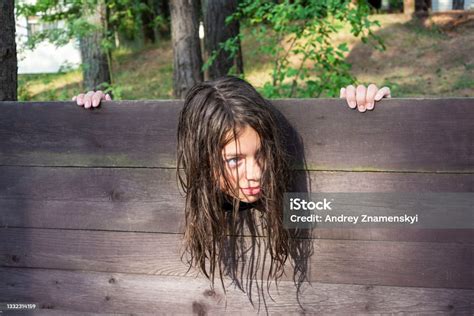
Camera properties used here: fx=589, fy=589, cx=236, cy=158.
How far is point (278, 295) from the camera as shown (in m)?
2.40

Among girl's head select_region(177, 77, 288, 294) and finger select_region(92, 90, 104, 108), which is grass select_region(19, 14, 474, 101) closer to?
finger select_region(92, 90, 104, 108)

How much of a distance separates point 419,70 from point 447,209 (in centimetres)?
900

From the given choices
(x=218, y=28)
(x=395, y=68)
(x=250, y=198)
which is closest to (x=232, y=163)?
(x=250, y=198)

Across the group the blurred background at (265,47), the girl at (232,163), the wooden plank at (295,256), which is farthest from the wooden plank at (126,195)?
the blurred background at (265,47)

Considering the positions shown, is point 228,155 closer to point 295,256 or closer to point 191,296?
point 295,256

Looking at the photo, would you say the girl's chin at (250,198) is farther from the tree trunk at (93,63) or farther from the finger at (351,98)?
the tree trunk at (93,63)

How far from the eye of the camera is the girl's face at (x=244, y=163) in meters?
2.09

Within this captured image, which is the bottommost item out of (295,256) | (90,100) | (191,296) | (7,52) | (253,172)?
(191,296)

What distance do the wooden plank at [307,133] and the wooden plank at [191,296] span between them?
19.5 inches

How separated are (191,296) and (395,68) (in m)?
9.32

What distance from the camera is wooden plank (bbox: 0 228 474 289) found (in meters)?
2.24

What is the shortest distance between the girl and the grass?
22.7 ft

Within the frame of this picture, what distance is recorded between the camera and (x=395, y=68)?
1098cm

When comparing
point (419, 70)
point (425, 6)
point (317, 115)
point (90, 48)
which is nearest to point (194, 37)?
point (90, 48)
